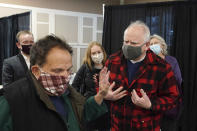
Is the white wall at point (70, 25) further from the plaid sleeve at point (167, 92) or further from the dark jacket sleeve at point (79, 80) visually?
the plaid sleeve at point (167, 92)

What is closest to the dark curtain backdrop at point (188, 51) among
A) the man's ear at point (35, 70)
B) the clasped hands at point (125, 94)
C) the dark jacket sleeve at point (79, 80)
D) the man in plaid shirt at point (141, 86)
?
the dark jacket sleeve at point (79, 80)

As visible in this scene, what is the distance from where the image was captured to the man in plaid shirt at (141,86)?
1680 millimetres

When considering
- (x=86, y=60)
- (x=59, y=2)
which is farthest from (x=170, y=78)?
(x=59, y=2)

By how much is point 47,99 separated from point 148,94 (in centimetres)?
97

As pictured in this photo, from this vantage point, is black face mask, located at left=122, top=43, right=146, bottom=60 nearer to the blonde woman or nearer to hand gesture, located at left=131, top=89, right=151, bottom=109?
hand gesture, located at left=131, top=89, right=151, bottom=109

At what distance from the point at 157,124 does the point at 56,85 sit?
1075 mm

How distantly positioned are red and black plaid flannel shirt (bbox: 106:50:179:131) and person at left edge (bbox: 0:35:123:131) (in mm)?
575

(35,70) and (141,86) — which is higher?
(35,70)

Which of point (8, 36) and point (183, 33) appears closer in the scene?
point (183, 33)

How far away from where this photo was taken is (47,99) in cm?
96

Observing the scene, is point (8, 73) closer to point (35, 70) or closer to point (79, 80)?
point (79, 80)

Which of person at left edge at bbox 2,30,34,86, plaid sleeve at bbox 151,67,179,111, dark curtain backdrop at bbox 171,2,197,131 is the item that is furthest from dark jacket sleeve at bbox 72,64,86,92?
dark curtain backdrop at bbox 171,2,197,131

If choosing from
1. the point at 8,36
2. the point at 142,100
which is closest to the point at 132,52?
the point at 142,100

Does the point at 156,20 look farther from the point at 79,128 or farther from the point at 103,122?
the point at 79,128
